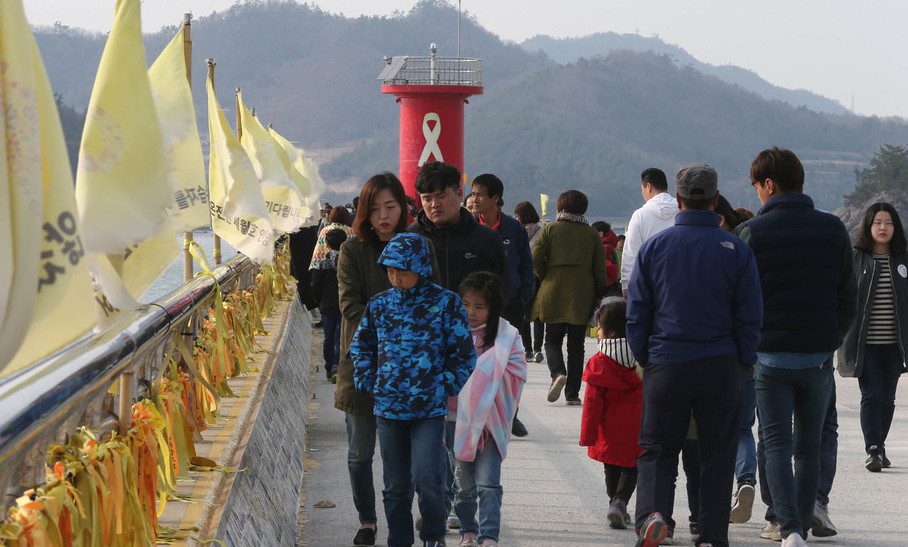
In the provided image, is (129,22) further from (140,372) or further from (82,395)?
(82,395)

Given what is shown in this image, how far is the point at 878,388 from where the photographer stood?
911 centimetres

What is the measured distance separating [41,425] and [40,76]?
0.73 m

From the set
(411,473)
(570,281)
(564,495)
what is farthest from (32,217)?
(570,281)

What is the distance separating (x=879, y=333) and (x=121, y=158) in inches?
234

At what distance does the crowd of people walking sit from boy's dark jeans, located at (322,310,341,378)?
5.80 m

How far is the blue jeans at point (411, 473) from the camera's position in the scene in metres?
5.95

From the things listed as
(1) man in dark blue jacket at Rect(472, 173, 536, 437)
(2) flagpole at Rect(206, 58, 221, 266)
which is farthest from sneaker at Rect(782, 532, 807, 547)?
(2) flagpole at Rect(206, 58, 221, 266)

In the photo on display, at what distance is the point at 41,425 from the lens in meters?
3.07

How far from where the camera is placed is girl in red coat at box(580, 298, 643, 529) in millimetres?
7102

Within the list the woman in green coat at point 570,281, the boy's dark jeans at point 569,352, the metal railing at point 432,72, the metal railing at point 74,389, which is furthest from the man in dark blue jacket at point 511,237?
the metal railing at point 432,72

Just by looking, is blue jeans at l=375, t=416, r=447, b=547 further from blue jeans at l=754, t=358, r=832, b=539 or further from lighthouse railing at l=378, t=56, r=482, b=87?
lighthouse railing at l=378, t=56, r=482, b=87

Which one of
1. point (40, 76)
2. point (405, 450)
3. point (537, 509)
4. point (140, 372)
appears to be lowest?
point (537, 509)

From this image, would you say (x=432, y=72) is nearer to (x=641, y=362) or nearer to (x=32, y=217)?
(x=641, y=362)

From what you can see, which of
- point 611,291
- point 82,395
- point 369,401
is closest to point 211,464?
point 369,401
